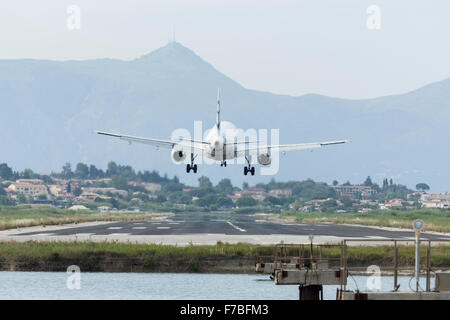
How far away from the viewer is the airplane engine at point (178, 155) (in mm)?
108750

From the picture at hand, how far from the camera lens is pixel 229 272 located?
Result: 82.0m

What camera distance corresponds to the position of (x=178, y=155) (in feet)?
360

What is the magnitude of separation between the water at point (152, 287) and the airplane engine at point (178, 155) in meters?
29.5

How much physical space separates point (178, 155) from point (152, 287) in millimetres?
40698

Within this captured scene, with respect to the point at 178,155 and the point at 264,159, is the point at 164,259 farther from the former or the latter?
the point at 264,159

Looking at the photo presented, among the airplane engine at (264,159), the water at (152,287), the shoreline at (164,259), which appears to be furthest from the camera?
the airplane engine at (264,159)

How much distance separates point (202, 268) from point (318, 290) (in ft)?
78.8

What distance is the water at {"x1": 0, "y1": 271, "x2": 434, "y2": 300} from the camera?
216 ft
